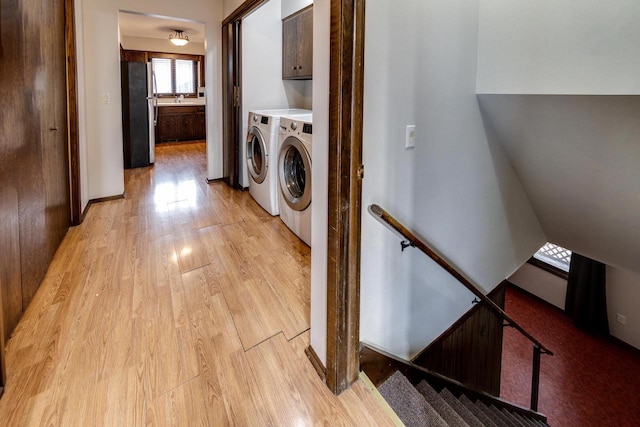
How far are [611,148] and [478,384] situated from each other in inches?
85.8

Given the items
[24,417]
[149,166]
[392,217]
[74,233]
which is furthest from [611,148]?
[149,166]

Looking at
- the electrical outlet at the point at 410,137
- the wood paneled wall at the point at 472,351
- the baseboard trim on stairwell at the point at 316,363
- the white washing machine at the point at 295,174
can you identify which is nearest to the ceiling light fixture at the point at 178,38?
the white washing machine at the point at 295,174

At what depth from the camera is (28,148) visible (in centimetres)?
195

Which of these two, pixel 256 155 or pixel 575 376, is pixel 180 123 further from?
pixel 575 376

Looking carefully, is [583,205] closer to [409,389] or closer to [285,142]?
[409,389]

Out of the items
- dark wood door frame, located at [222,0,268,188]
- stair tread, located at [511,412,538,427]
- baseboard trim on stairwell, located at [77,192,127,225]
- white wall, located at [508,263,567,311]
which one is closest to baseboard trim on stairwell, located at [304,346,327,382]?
stair tread, located at [511,412,538,427]

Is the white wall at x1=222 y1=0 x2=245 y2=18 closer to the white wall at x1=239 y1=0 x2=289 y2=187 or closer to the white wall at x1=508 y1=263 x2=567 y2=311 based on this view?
the white wall at x1=239 y1=0 x2=289 y2=187

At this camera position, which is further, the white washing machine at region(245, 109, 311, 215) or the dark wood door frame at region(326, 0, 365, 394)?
the white washing machine at region(245, 109, 311, 215)

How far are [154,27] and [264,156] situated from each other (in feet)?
16.7

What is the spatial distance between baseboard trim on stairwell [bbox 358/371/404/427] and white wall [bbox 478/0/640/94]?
1670mm

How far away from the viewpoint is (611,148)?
6.65ft

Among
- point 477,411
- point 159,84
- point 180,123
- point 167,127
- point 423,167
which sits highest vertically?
point 159,84

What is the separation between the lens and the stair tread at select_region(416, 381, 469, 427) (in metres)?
2.01

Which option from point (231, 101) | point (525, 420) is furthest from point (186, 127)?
point (525, 420)
